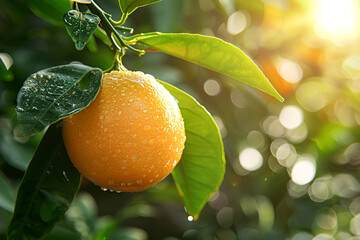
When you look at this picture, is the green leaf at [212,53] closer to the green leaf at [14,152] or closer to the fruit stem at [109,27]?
the fruit stem at [109,27]

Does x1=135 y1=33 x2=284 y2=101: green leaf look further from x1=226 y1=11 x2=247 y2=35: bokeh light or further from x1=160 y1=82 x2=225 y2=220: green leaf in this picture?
x1=226 y1=11 x2=247 y2=35: bokeh light

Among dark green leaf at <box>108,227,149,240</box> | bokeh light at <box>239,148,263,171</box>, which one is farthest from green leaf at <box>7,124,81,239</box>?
bokeh light at <box>239,148,263,171</box>

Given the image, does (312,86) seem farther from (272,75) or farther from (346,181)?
(346,181)

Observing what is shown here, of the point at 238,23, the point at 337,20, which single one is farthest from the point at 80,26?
the point at 337,20

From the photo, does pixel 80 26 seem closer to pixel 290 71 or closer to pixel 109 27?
pixel 109 27

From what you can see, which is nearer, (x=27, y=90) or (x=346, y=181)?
(x=27, y=90)

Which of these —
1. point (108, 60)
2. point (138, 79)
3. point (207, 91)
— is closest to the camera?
point (138, 79)

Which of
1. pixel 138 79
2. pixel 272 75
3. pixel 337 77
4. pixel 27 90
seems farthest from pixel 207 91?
pixel 27 90
